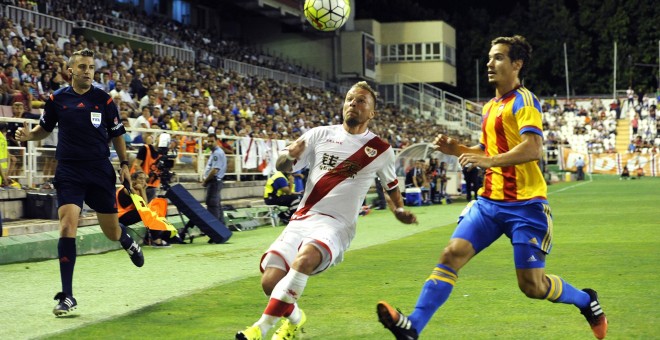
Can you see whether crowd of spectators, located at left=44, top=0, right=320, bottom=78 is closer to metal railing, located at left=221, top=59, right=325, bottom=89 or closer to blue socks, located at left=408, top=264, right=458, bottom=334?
metal railing, located at left=221, top=59, right=325, bottom=89

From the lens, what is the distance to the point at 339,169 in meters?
7.27

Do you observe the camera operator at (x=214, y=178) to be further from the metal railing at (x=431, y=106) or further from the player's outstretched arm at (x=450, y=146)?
the metal railing at (x=431, y=106)

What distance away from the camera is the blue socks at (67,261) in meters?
8.70

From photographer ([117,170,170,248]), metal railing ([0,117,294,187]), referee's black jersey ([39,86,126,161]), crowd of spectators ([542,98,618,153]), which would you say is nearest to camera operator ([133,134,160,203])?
photographer ([117,170,170,248])

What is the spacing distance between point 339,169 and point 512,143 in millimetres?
1367

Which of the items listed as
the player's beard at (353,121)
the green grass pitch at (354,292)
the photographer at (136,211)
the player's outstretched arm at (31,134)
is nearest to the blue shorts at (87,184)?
the player's outstretched arm at (31,134)

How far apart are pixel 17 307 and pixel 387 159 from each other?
4239mm

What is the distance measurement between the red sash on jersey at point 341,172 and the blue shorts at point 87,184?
2.82 metres

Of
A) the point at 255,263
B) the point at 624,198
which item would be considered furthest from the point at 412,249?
the point at 624,198

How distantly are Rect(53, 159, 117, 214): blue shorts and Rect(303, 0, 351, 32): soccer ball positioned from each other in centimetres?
942

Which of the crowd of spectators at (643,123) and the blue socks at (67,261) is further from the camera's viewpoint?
the crowd of spectators at (643,123)

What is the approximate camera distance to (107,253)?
15242mm

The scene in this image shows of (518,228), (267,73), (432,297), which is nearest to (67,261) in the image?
(432,297)

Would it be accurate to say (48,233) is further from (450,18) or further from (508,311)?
(450,18)
